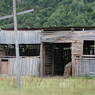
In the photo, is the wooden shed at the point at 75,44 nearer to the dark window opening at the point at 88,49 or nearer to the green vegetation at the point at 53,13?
the dark window opening at the point at 88,49

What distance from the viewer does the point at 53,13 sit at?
5219cm

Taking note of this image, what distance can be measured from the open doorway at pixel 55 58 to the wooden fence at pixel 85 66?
3054mm

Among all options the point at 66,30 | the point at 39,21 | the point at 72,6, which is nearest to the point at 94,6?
the point at 72,6

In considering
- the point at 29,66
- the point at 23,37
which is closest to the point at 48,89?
the point at 29,66

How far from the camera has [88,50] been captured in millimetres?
32156

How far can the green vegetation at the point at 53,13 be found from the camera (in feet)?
160

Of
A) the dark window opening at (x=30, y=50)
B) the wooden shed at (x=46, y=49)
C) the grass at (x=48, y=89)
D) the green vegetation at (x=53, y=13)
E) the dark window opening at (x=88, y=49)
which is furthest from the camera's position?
the green vegetation at (x=53, y=13)

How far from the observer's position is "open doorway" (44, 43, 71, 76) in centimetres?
2859

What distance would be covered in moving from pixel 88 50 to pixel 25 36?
737 centimetres

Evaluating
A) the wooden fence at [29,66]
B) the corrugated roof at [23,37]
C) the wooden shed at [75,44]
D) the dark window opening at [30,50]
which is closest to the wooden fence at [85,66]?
the wooden shed at [75,44]

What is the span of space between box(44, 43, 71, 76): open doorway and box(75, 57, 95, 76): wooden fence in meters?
3.05

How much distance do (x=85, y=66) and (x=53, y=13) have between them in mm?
27434

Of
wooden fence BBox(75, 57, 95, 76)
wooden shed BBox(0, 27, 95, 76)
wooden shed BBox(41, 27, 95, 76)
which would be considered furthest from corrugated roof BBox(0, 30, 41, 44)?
wooden fence BBox(75, 57, 95, 76)

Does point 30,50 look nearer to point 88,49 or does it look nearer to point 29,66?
point 88,49
